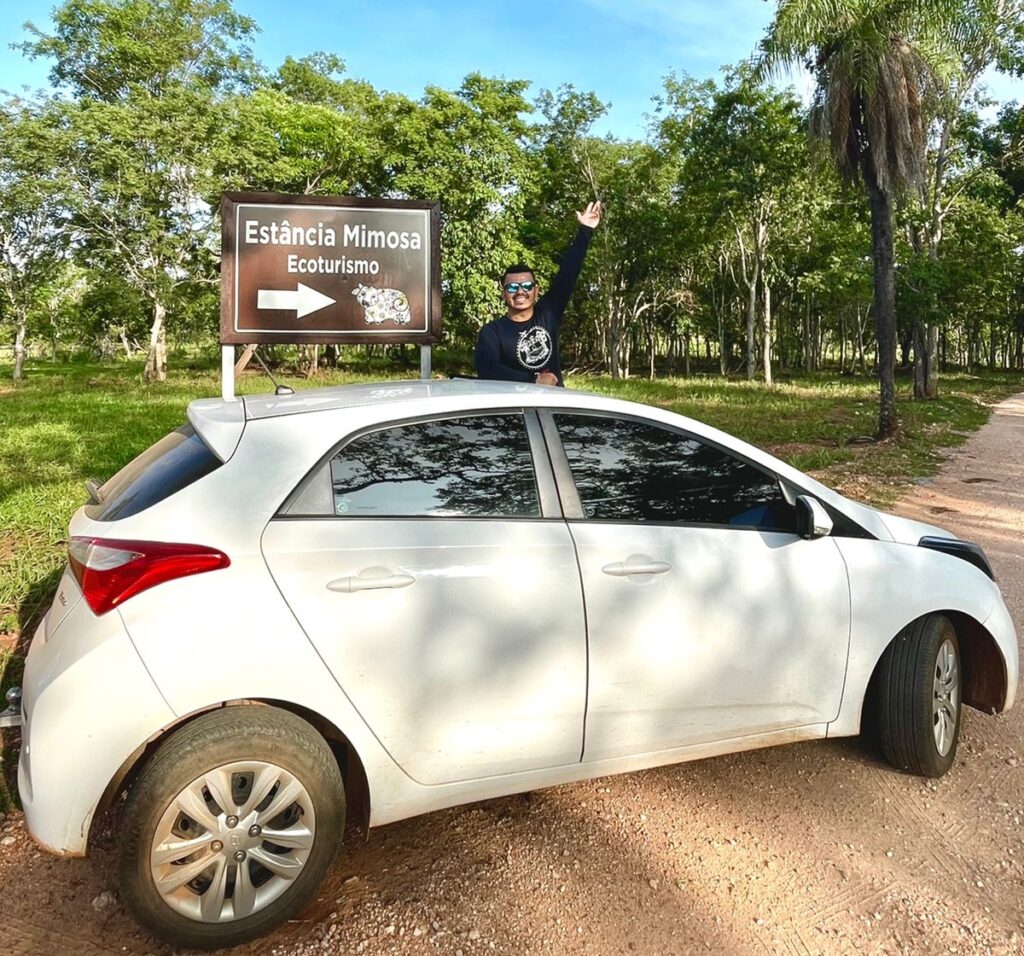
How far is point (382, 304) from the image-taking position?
5.30 metres

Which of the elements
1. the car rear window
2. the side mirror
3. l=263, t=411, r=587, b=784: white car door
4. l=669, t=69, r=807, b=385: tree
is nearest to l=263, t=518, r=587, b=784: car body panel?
l=263, t=411, r=587, b=784: white car door

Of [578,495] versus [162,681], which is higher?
[578,495]

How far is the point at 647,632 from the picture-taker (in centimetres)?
248

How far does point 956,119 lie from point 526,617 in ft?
90.1

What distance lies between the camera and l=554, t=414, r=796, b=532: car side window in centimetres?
258

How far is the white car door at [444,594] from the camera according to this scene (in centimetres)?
215

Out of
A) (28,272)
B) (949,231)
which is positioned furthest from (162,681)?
(949,231)

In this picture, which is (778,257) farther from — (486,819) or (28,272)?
(486,819)

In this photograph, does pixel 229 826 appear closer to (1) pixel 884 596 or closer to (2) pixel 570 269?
(1) pixel 884 596

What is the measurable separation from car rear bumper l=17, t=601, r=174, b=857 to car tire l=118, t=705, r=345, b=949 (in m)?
0.10

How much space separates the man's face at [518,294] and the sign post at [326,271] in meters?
0.84

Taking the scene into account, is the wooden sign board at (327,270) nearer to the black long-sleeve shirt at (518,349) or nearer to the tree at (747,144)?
the black long-sleeve shirt at (518,349)

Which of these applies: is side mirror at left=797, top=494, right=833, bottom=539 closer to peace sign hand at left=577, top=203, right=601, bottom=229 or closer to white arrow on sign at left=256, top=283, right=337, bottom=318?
peace sign hand at left=577, top=203, right=601, bottom=229

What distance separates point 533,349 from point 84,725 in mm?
3444
